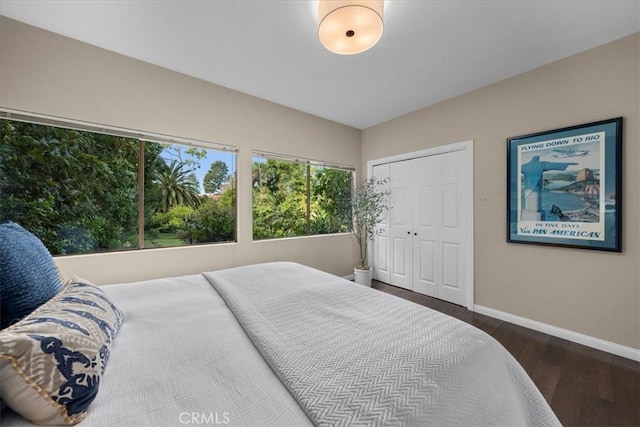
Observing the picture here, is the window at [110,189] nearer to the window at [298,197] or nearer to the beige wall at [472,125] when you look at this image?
the beige wall at [472,125]

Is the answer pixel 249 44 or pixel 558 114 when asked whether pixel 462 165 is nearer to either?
pixel 558 114

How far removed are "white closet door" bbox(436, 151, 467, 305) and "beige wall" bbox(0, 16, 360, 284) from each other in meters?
1.66

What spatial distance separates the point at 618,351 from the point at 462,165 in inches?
83.5

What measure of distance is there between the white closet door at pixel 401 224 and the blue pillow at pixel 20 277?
3.58m

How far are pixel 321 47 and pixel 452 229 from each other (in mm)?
2554

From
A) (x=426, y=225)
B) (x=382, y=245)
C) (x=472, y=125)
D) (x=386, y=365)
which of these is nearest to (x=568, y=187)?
(x=472, y=125)

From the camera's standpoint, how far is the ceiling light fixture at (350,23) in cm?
149

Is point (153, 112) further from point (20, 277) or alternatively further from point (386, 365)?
point (386, 365)

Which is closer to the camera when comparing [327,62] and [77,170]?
[77,170]

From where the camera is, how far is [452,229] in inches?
125

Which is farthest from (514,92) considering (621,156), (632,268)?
(632,268)

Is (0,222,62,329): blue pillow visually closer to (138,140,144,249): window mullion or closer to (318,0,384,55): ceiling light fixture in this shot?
(138,140,144,249): window mullion

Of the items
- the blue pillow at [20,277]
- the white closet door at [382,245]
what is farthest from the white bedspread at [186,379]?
the white closet door at [382,245]

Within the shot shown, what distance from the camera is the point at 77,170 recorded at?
2201 mm
